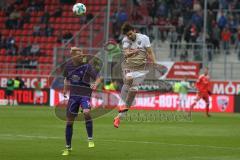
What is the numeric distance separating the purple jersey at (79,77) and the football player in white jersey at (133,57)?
2.75 meters

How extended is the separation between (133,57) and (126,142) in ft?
7.54

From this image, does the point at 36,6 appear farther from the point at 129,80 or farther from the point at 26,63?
the point at 129,80

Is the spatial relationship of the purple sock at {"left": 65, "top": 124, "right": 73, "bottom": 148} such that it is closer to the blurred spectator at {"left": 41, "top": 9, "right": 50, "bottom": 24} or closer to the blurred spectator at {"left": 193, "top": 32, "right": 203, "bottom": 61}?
the blurred spectator at {"left": 193, "top": 32, "right": 203, "bottom": 61}

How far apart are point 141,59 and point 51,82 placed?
27.0 m

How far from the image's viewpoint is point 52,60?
1972 inches

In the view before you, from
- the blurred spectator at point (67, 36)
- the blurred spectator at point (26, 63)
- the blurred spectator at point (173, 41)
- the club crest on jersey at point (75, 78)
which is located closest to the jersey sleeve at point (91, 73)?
the club crest on jersey at point (75, 78)

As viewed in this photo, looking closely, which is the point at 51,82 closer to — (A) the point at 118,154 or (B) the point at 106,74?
(B) the point at 106,74

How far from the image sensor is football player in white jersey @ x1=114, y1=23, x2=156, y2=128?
20281 mm

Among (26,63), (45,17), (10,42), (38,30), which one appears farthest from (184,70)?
(10,42)

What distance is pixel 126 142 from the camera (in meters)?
20.5

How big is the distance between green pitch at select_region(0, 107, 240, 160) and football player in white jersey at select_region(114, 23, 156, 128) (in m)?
1.43

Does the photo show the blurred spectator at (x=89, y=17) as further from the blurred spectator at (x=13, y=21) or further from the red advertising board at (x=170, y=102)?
the red advertising board at (x=170, y=102)

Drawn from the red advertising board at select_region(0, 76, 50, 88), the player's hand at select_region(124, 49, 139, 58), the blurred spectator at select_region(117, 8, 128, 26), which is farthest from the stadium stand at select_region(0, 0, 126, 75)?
the player's hand at select_region(124, 49, 139, 58)

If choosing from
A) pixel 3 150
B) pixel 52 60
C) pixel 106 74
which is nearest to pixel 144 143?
pixel 3 150
